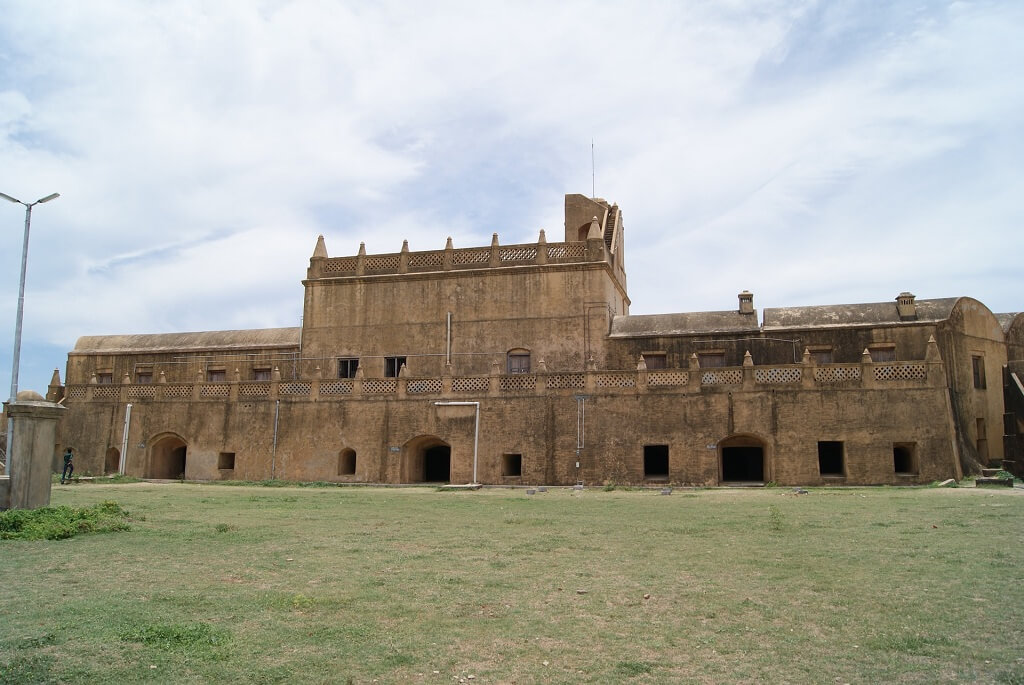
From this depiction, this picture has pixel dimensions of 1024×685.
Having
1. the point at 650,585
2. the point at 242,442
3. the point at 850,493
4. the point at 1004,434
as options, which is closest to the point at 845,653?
the point at 650,585

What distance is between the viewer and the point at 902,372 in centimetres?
2272

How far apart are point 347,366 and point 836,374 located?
707 inches

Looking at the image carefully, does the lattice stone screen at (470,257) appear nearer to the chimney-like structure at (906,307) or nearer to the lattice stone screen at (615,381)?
the lattice stone screen at (615,381)

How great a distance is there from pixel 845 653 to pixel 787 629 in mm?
656

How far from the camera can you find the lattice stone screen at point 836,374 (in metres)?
23.0

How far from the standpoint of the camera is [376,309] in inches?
1194

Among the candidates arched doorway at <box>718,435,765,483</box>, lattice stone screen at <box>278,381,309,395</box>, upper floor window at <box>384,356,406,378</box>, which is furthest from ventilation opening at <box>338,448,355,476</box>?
arched doorway at <box>718,435,765,483</box>

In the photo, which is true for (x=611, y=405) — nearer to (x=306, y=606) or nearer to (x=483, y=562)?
(x=483, y=562)

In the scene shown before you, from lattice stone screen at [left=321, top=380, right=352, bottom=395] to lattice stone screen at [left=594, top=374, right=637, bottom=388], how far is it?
9.09 m

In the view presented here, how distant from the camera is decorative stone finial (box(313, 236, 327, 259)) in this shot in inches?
1242

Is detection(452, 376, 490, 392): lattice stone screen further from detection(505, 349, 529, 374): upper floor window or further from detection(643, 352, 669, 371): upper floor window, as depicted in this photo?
detection(643, 352, 669, 371): upper floor window

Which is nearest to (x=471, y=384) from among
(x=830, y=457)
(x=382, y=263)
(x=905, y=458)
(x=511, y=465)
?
(x=511, y=465)

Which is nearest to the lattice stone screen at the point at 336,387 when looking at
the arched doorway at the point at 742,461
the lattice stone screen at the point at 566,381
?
the lattice stone screen at the point at 566,381

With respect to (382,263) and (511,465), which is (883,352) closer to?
(511,465)
